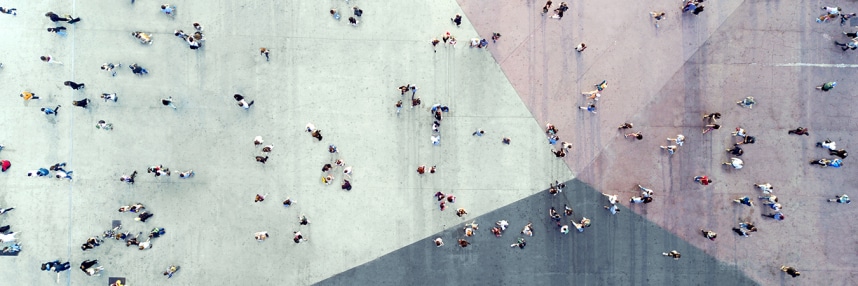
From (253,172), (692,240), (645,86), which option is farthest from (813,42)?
(253,172)

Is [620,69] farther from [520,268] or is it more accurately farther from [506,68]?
[520,268]

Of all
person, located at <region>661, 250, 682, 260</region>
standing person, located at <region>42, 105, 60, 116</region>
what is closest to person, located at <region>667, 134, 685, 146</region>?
person, located at <region>661, 250, 682, 260</region>

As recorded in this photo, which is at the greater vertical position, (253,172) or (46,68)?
(46,68)

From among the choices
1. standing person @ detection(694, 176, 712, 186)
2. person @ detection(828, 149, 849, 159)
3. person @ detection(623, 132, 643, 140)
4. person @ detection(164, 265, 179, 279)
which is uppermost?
person @ detection(623, 132, 643, 140)

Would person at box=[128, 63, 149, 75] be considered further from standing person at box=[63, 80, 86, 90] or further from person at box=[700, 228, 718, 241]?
person at box=[700, 228, 718, 241]

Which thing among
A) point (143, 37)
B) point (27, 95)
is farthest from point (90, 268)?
point (143, 37)

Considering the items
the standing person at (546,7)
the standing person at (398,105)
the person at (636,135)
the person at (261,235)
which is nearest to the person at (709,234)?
the person at (636,135)
